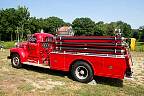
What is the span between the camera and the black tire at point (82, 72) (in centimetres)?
1130

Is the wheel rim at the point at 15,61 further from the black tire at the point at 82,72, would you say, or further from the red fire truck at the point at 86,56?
the black tire at the point at 82,72

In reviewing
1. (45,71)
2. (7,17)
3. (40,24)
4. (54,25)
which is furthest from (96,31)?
(45,71)

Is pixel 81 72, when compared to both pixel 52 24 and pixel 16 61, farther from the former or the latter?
pixel 52 24

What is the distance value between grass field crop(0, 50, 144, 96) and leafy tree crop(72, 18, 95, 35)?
109439 mm

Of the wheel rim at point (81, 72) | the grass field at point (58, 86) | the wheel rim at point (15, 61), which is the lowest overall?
the grass field at point (58, 86)

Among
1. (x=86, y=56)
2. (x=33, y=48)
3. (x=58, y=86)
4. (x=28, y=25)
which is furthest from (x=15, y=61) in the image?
(x=28, y=25)

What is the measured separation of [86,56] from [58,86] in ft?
5.96

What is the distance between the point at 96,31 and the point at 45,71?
363ft

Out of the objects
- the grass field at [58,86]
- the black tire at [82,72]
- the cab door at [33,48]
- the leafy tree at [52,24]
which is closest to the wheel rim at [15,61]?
the cab door at [33,48]

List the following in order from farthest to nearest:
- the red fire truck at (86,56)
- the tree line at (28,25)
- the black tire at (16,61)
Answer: the tree line at (28,25), the black tire at (16,61), the red fire truck at (86,56)

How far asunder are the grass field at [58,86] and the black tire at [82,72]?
0.96 feet

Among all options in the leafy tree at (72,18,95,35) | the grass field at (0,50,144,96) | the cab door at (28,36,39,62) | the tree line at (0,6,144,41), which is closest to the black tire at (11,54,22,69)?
the cab door at (28,36,39,62)

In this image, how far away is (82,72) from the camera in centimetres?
1163

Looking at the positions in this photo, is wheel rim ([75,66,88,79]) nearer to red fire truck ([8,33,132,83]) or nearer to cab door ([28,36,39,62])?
red fire truck ([8,33,132,83])
